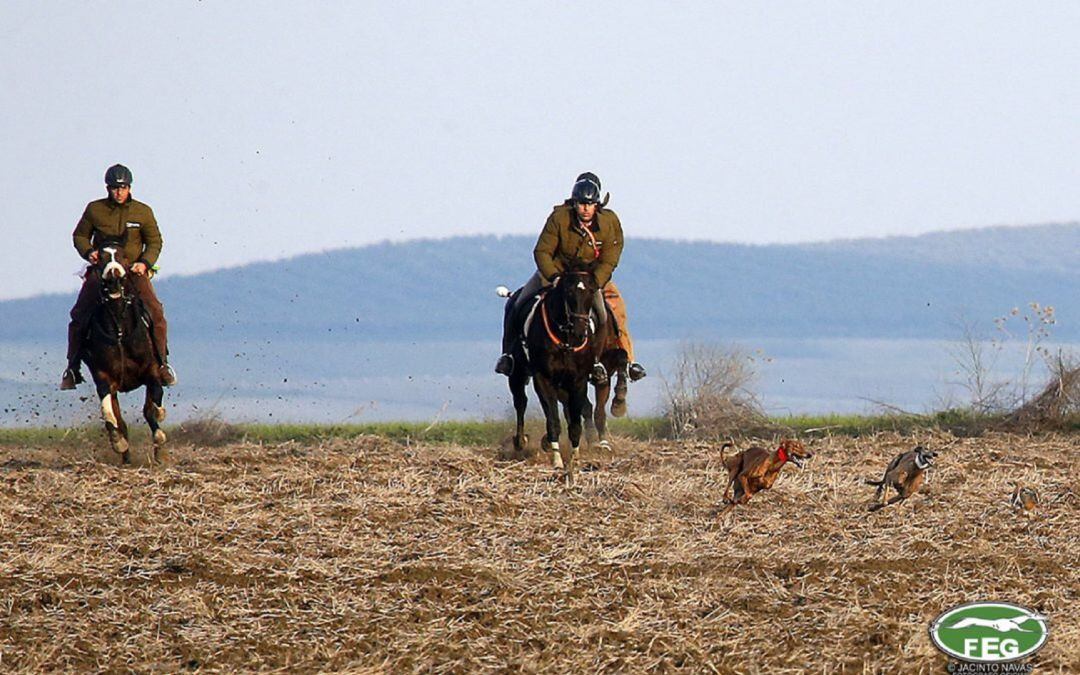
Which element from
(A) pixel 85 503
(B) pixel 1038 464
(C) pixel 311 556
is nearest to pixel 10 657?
(C) pixel 311 556

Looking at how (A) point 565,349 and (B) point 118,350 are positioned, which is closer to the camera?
(A) point 565,349

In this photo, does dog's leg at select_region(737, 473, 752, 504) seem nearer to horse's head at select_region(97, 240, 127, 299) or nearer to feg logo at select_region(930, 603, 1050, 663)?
feg logo at select_region(930, 603, 1050, 663)

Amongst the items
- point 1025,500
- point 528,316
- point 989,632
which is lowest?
point 989,632

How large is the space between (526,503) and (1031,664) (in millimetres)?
5325

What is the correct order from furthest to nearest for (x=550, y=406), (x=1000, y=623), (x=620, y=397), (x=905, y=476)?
1. (x=620, y=397)
2. (x=550, y=406)
3. (x=905, y=476)
4. (x=1000, y=623)

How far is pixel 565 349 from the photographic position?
17828 millimetres

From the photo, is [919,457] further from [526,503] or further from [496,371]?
[496,371]

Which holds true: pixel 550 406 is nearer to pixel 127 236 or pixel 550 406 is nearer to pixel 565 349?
pixel 565 349

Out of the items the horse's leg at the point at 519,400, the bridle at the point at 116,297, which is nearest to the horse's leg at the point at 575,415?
the horse's leg at the point at 519,400

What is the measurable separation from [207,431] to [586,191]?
6706mm

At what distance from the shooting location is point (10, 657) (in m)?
10.9

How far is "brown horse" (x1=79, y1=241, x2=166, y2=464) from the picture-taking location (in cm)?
1823

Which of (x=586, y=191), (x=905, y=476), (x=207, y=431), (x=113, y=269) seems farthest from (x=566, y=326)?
(x=207, y=431)

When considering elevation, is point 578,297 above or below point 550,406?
above
